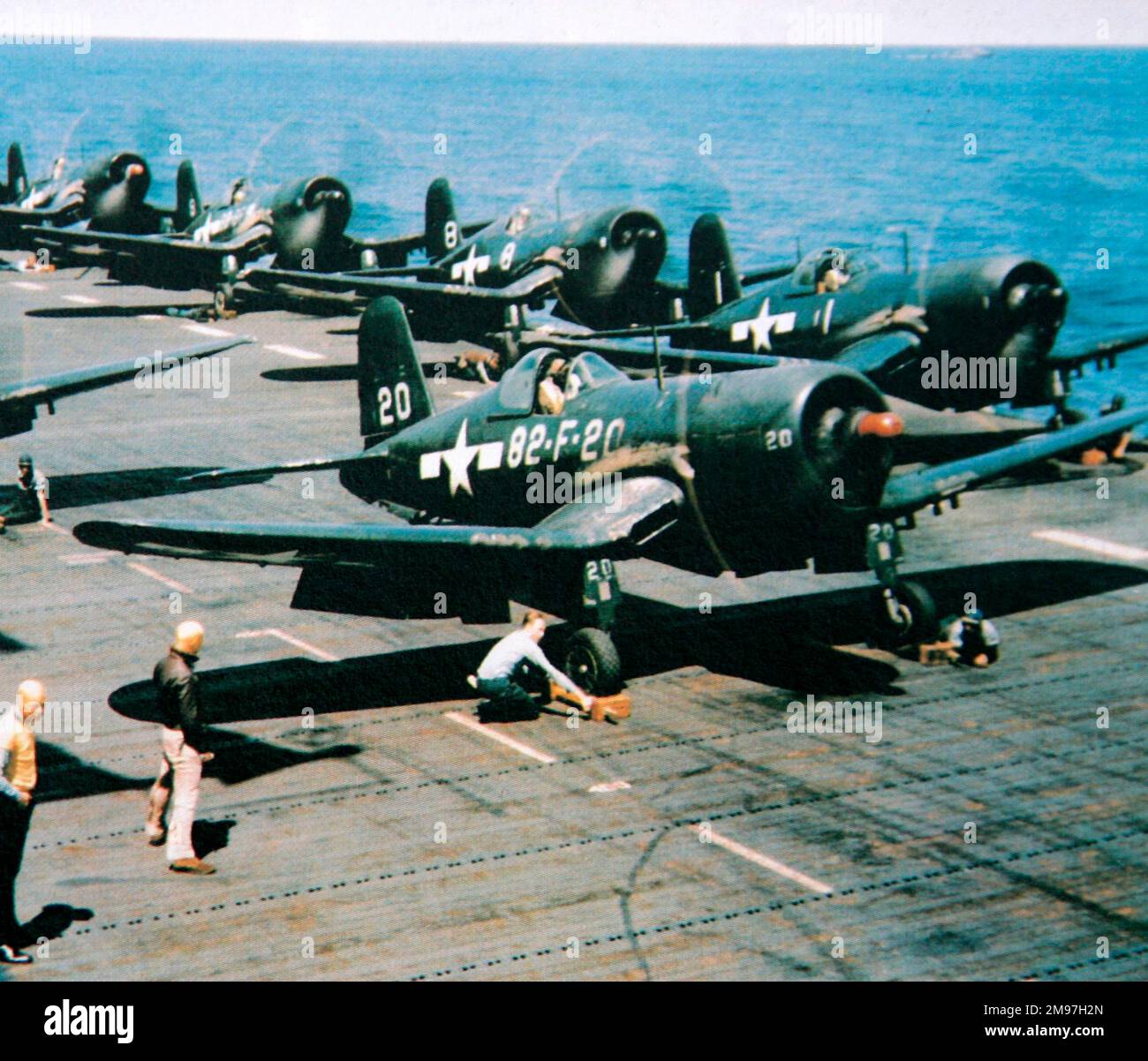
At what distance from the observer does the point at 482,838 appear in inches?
515

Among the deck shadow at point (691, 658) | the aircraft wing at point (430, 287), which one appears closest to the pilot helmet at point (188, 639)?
the deck shadow at point (691, 658)

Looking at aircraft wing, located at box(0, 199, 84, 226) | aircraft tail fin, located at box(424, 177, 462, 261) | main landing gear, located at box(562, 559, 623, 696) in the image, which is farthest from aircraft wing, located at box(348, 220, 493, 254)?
main landing gear, located at box(562, 559, 623, 696)

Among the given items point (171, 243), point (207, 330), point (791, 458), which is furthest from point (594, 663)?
point (171, 243)

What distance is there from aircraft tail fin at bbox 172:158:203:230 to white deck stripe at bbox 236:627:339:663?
130ft

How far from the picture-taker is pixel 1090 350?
29.2 metres

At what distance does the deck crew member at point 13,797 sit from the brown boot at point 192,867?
1.51 meters

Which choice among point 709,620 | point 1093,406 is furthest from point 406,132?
point 709,620

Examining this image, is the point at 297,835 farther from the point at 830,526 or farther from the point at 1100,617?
the point at 1100,617

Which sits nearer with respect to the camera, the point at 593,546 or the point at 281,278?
the point at 593,546

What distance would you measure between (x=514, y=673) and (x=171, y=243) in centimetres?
3465

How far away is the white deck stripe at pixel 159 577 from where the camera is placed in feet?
67.7

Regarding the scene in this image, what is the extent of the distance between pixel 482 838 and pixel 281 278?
28.0 metres

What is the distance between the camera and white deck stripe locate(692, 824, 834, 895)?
12.1 m

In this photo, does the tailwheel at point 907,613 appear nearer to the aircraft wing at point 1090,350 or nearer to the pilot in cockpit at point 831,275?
the aircraft wing at point 1090,350
